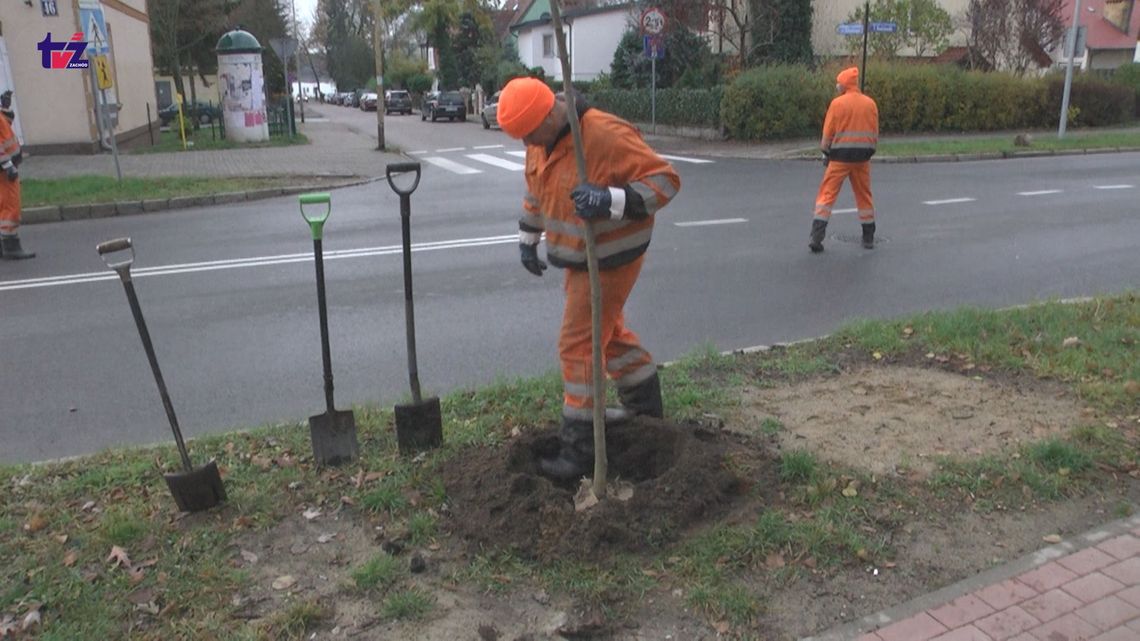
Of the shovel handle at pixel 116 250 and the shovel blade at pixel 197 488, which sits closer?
the shovel handle at pixel 116 250

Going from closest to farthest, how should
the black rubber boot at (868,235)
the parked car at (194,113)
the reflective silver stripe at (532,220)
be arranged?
the reflective silver stripe at (532,220)
the black rubber boot at (868,235)
the parked car at (194,113)

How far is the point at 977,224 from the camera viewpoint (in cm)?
1109

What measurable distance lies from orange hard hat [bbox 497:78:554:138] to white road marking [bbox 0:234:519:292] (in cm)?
640

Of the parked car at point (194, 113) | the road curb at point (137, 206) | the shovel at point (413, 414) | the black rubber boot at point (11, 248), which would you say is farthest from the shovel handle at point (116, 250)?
the parked car at point (194, 113)

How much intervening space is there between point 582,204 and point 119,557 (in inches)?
86.5

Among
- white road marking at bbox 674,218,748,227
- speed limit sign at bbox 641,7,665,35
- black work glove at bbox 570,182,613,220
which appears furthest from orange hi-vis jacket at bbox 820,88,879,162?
speed limit sign at bbox 641,7,665,35

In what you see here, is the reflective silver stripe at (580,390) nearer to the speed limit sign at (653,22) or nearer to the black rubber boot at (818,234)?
the black rubber boot at (818,234)

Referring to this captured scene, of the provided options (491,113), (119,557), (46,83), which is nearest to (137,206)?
(491,113)

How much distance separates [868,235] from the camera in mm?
9688

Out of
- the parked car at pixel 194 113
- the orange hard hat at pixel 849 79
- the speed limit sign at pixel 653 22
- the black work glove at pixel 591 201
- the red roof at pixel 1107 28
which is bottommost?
the black work glove at pixel 591 201

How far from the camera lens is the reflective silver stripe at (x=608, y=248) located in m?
3.75

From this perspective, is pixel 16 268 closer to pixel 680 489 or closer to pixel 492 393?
pixel 492 393

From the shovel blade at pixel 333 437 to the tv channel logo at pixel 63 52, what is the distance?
42.9 feet

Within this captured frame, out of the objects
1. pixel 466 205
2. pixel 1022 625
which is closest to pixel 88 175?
pixel 466 205
